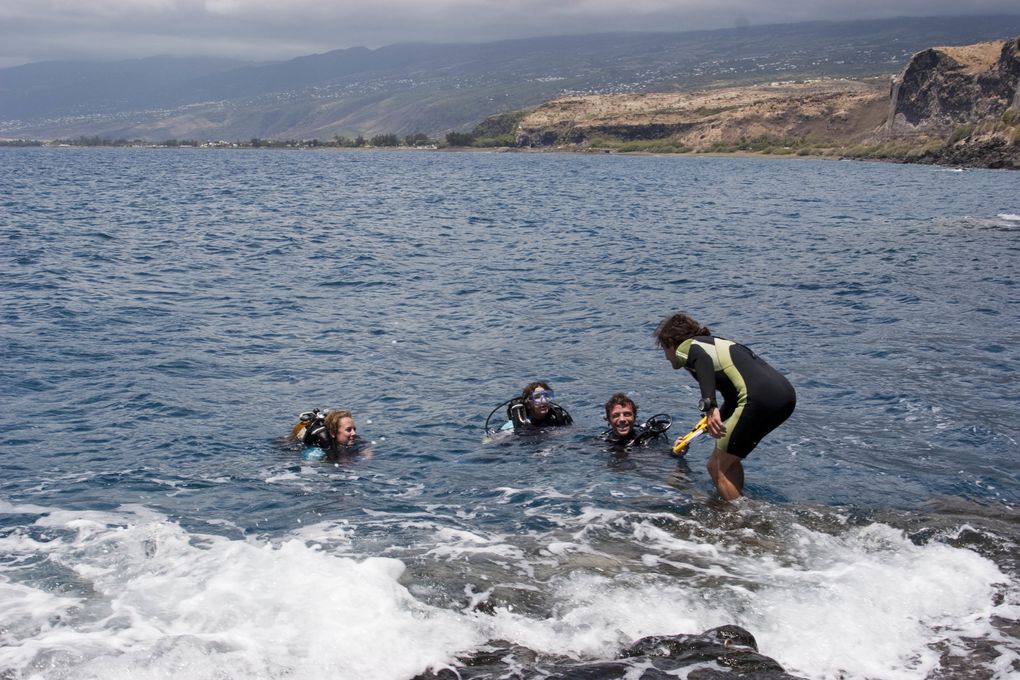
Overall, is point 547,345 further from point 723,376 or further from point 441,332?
point 723,376

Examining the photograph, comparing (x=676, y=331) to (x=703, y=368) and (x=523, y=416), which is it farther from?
(x=523, y=416)

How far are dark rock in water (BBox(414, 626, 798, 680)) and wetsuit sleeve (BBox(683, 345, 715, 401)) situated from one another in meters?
2.77

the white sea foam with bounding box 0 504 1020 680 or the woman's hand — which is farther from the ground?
the woman's hand

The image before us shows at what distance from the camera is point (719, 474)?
994 centimetres

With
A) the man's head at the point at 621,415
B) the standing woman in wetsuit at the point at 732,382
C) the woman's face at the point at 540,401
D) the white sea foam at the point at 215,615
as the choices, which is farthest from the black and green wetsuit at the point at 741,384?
the woman's face at the point at 540,401

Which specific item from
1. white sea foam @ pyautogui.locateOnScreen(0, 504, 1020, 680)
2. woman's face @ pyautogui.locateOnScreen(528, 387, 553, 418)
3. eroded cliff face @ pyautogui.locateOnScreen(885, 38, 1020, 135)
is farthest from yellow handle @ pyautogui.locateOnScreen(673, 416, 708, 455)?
eroded cliff face @ pyautogui.locateOnScreen(885, 38, 1020, 135)

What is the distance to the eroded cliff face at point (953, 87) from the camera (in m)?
118

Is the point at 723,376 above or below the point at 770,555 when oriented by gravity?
above

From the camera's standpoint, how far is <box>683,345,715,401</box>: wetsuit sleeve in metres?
9.10

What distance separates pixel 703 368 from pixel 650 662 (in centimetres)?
346

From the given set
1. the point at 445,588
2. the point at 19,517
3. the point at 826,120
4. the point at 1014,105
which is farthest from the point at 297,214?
the point at 826,120

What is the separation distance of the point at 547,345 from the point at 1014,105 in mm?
101634

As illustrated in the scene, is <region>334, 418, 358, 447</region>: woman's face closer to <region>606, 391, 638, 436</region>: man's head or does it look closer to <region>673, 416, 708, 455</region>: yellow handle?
<region>606, 391, 638, 436</region>: man's head

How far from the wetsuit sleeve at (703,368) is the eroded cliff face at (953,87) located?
123 metres
